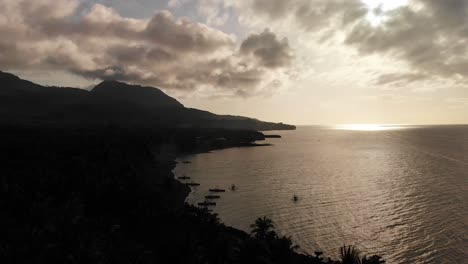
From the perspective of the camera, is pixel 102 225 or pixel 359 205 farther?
pixel 359 205

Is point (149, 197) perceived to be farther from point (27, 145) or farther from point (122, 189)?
point (27, 145)

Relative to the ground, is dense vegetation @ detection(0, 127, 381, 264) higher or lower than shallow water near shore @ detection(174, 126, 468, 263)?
higher

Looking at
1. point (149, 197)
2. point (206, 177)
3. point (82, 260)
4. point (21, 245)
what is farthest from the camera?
point (206, 177)

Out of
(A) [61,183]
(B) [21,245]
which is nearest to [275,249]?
(B) [21,245]

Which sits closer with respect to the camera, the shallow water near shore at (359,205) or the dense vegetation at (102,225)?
the dense vegetation at (102,225)

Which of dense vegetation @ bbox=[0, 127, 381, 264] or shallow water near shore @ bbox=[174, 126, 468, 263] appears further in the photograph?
shallow water near shore @ bbox=[174, 126, 468, 263]

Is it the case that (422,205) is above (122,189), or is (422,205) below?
below

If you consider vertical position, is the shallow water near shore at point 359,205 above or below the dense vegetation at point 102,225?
below

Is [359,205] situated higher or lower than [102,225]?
lower
